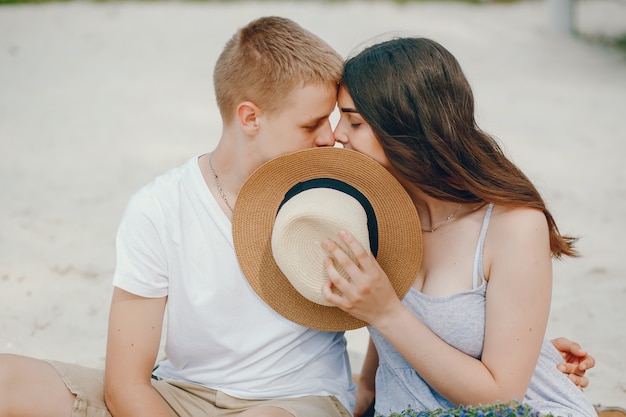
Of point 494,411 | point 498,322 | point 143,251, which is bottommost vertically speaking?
point 494,411

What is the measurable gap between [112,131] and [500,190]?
634 centimetres

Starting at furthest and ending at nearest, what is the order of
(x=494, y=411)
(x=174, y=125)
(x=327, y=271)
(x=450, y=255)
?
(x=174, y=125), (x=450, y=255), (x=327, y=271), (x=494, y=411)

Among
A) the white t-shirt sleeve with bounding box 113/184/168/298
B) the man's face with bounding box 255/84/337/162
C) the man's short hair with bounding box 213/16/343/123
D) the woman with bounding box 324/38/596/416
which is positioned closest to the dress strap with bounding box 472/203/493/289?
the woman with bounding box 324/38/596/416

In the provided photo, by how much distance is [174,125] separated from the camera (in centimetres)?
878

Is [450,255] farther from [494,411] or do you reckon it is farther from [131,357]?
[131,357]

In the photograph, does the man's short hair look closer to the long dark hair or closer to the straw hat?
the long dark hair

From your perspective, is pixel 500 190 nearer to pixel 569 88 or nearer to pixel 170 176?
pixel 170 176

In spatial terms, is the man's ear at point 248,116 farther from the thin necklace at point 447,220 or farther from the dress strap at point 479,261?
the dress strap at point 479,261

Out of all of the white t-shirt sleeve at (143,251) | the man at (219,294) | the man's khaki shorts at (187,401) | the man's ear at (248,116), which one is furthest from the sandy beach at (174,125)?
the man's ear at (248,116)

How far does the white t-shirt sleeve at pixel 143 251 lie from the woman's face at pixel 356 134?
0.70 m

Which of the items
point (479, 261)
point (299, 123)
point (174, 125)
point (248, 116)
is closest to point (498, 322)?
point (479, 261)

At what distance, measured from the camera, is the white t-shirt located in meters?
3.05

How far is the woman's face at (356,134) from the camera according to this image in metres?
2.96

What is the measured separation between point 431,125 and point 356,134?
0.86ft
